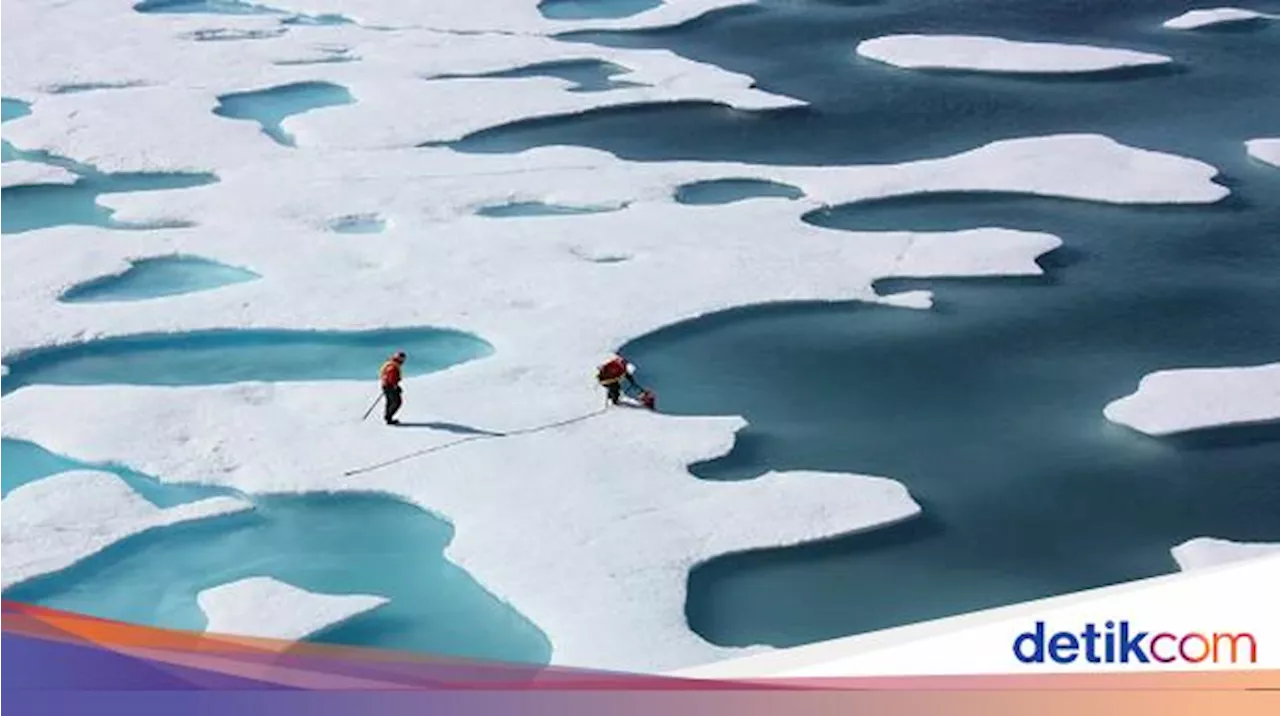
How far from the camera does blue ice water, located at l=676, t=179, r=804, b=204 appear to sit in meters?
25.2

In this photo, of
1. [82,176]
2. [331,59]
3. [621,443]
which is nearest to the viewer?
[621,443]

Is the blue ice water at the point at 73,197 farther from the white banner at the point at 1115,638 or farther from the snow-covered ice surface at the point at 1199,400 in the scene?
the white banner at the point at 1115,638

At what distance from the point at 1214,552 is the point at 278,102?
755 inches

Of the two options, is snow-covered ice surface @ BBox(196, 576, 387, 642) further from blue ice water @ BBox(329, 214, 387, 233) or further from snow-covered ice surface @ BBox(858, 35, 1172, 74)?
snow-covered ice surface @ BBox(858, 35, 1172, 74)

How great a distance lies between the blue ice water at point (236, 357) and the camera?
63.9ft

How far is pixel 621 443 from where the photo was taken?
17.4m

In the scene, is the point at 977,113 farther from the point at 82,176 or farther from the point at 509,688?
the point at 509,688

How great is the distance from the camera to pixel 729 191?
1005 inches

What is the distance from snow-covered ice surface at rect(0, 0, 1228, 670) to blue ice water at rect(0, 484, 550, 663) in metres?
0.24

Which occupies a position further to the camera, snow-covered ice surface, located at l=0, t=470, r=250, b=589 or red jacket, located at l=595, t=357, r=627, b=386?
red jacket, located at l=595, t=357, r=627, b=386

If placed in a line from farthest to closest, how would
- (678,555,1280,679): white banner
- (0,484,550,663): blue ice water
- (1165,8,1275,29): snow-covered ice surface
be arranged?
(1165,8,1275,29): snow-covered ice surface → (0,484,550,663): blue ice water → (678,555,1280,679): white banner

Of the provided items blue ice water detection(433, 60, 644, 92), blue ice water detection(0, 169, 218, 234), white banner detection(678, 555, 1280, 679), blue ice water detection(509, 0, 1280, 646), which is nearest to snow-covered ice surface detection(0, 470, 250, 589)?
blue ice water detection(509, 0, 1280, 646)

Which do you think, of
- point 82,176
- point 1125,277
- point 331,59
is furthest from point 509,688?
point 331,59

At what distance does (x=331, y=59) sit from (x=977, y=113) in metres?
11.3
